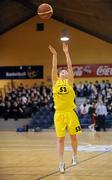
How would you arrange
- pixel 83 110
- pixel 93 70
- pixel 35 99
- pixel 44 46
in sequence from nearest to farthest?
pixel 83 110 < pixel 35 99 < pixel 93 70 < pixel 44 46

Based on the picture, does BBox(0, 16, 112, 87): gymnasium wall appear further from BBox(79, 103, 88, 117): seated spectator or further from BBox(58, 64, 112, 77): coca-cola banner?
BBox(79, 103, 88, 117): seated spectator

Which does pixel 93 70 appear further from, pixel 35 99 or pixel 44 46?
pixel 35 99

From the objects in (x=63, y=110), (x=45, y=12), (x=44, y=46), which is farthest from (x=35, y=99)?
(x=63, y=110)

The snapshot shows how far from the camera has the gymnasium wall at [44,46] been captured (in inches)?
1219

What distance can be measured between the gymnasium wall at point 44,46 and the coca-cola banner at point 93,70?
270mm

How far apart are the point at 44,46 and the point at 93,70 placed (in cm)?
375

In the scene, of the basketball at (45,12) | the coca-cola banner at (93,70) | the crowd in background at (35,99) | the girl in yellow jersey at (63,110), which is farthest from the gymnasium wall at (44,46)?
the girl in yellow jersey at (63,110)

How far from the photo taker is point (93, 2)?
77.5 feet

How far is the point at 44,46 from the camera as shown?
105 ft

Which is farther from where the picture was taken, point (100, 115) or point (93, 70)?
point (93, 70)

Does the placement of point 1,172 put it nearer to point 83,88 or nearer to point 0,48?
point 83,88

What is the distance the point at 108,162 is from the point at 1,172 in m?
2.13

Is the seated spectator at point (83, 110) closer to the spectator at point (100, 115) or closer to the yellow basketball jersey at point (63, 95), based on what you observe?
the spectator at point (100, 115)

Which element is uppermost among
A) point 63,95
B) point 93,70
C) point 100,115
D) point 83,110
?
point 93,70
